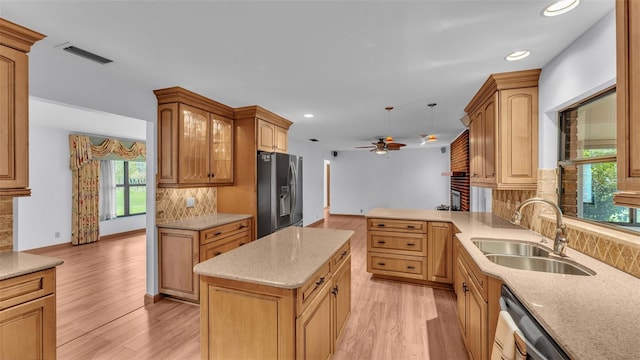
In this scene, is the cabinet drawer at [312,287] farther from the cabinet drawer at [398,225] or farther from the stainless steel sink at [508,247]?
the cabinet drawer at [398,225]

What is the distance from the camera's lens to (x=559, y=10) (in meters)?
1.60

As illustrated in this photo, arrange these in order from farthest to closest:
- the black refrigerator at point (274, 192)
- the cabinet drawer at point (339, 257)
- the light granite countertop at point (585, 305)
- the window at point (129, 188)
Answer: the window at point (129, 188) < the black refrigerator at point (274, 192) < the cabinet drawer at point (339, 257) < the light granite countertop at point (585, 305)

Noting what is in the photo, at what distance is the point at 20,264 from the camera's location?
1720 mm

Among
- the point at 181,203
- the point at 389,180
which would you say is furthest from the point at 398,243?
the point at 389,180

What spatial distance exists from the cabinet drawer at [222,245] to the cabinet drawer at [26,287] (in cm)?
125

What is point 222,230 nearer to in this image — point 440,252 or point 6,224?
point 6,224

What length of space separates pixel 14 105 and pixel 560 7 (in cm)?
352

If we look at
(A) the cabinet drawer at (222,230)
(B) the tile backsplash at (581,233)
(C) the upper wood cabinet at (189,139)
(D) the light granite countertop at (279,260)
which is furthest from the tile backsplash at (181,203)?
(B) the tile backsplash at (581,233)

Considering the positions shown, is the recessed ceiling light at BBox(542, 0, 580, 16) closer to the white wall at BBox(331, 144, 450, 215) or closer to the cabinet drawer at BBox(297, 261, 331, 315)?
the cabinet drawer at BBox(297, 261, 331, 315)

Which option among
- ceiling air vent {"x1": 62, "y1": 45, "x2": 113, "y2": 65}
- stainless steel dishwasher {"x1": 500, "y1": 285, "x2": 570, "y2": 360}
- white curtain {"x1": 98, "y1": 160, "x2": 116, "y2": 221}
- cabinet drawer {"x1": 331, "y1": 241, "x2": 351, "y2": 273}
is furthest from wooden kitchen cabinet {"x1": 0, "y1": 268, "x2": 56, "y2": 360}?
white curtain {"x1": 98, "y1": 160, "x2": 116, "y2": 221}

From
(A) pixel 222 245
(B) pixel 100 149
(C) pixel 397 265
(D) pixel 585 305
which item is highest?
(B) pixel 100 149

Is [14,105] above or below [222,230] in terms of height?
above

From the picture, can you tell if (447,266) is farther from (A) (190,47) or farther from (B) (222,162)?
(A) (190,47)

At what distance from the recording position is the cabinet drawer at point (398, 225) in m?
3.40
